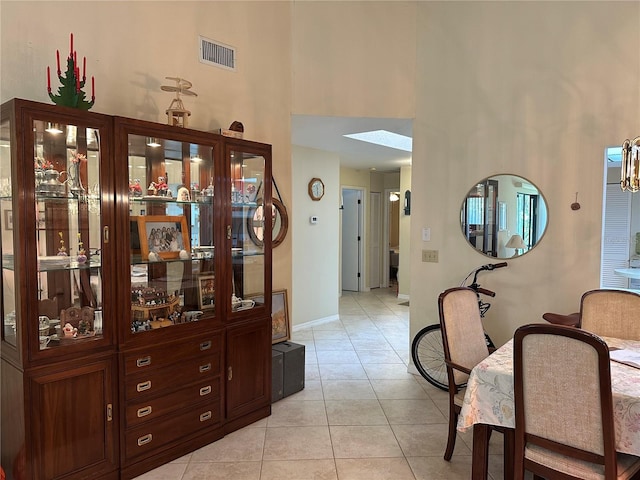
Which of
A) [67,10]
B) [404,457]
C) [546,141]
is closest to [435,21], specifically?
[546,141]

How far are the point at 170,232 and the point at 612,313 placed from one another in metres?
2.91

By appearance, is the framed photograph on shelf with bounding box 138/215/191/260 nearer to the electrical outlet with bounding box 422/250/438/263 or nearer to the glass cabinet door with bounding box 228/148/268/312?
the glass cabinet door with bounding box 228/148/268/312

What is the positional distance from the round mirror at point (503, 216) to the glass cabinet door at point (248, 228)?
188 centimetres

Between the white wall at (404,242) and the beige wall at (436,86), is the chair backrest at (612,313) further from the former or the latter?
the white wall at (404,242)

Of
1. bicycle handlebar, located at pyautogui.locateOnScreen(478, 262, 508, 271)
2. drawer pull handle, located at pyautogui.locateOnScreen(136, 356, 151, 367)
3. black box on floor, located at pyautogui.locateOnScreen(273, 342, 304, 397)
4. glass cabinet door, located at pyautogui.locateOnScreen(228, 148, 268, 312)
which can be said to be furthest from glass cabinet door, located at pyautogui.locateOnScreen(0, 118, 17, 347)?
bicycle handlebar, located at pyautogui.locateOnScreen(478, 262, 508, 271)

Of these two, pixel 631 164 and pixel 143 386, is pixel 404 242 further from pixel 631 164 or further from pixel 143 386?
pixel 143 386

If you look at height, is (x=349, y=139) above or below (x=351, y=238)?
above

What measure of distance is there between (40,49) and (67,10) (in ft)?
1.01

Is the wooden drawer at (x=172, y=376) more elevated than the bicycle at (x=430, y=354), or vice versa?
the wooden drawer at (x=172, y=376)

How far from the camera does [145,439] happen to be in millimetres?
2535

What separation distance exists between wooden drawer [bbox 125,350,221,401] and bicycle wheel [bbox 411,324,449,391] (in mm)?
1963

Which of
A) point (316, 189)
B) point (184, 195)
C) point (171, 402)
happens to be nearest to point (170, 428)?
point (171, 402)

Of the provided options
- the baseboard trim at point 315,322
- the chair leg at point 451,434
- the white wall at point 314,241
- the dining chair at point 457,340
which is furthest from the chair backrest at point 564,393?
the baseboard trim at point 315,322

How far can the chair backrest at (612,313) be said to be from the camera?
2.70m
